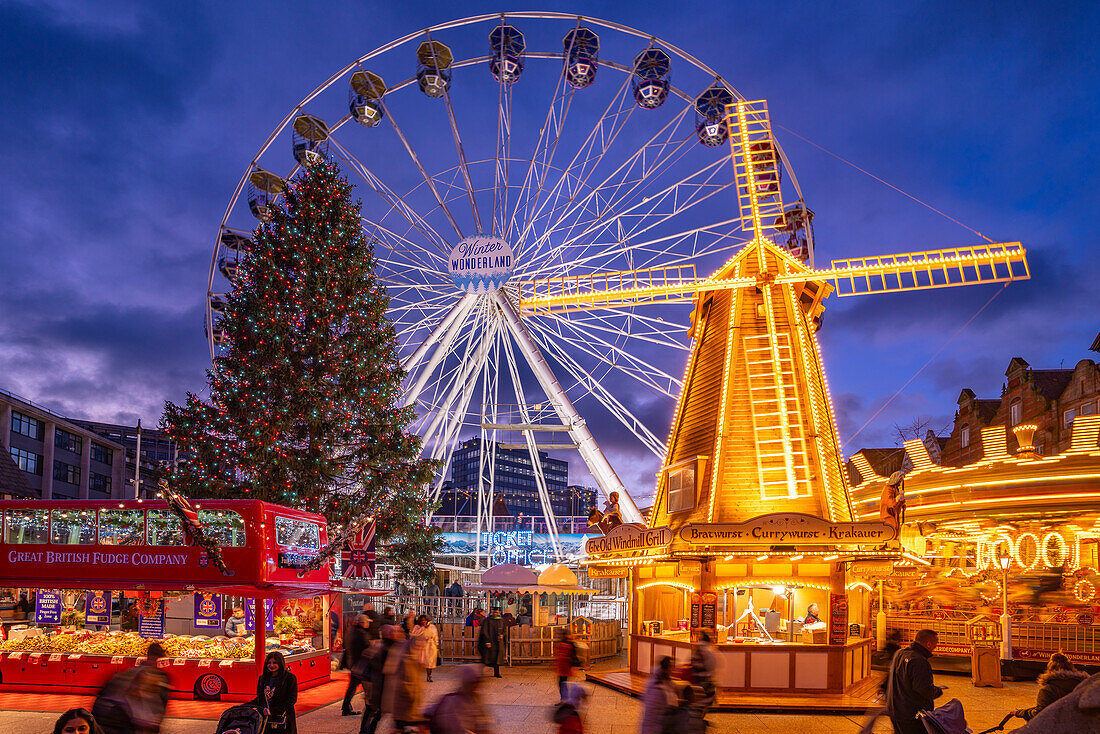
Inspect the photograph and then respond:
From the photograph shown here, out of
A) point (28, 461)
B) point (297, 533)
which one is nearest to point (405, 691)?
point (297, 533)

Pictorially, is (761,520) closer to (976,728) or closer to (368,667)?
(976,728)

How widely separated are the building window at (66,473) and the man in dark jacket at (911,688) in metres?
70.1

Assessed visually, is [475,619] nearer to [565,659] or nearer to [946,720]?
[565,659]

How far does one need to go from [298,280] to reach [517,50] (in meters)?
9.19

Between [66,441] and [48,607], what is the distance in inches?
2286

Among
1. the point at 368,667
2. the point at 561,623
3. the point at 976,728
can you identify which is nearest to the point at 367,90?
the point at 561,623

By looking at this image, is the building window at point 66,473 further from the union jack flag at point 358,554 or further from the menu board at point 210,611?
the menu board at point 210,611

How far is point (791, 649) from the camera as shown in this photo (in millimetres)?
15062

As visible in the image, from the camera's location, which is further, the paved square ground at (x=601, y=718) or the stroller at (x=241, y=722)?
the paved square ground at (x=601, y=718)

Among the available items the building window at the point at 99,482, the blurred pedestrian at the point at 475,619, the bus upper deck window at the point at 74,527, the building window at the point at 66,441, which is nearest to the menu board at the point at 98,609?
the bus upper deck window at the point at 74,527

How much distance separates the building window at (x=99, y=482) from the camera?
71875 millimetres

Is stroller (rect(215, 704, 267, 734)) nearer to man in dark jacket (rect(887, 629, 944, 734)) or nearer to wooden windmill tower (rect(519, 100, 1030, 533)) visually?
man in dark jacket (rect(887, 629, 944, 734))

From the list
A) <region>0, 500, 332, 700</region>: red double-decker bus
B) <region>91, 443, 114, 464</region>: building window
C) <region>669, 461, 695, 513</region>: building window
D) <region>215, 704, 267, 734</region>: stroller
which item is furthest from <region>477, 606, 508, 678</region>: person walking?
<region>91, 443, 114, 464</region>: building window

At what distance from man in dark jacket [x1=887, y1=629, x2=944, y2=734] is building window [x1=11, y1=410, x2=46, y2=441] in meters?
63.8
